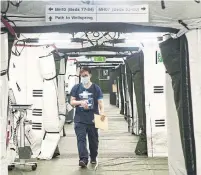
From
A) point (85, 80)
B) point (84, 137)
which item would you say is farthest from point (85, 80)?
point (84, 137)

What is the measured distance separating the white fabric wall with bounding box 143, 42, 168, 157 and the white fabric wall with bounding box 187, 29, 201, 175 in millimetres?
3124

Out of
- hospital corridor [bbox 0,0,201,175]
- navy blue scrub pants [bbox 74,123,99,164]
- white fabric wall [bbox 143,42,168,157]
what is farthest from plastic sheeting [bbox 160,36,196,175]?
white fabric wall [bbox 143,42,168,157]

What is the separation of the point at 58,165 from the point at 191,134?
3.30m

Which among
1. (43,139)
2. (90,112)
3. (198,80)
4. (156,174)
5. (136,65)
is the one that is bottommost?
(156,174)

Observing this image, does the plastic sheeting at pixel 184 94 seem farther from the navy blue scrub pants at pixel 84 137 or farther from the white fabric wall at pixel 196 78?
the navy blue scrub pants at pixel 84 137

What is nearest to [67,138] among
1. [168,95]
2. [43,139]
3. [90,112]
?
[43,139]

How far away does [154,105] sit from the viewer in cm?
756

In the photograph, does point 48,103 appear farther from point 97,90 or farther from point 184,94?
point 184,94

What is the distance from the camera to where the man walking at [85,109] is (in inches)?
261

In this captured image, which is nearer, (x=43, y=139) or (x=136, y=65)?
(x=43, y=139)

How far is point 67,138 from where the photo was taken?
1062cm

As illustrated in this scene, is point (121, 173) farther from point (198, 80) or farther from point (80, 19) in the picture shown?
point (80, 19)

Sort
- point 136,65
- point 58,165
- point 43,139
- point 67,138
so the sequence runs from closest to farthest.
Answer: point 58,165, point 43,139, point 136,65, point 67,138

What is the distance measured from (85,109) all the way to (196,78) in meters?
2.70
